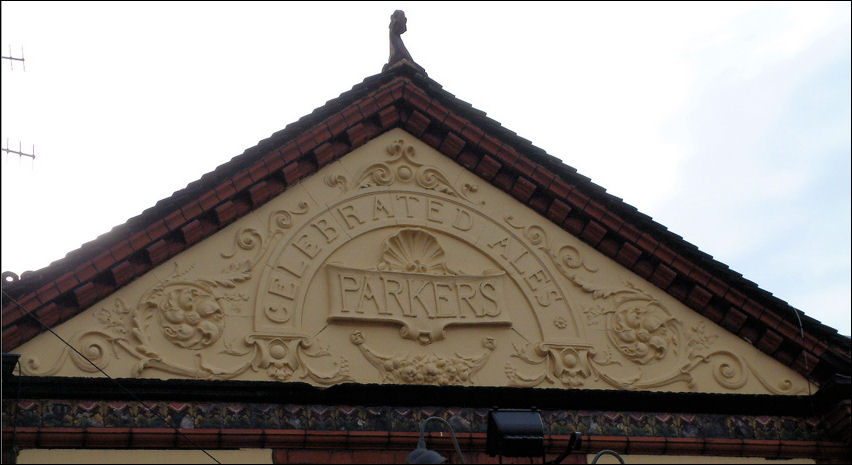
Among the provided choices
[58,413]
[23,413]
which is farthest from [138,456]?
[23,413]

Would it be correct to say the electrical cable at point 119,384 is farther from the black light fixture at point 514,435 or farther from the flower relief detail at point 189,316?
the black light fixture at point 514,435

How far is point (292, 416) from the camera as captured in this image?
1379 cm

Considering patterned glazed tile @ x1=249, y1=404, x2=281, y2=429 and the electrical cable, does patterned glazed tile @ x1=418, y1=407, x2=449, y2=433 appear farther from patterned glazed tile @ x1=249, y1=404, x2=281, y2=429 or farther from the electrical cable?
the electrical cable

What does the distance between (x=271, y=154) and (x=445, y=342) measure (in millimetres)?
3066

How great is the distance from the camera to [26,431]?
12930 mm

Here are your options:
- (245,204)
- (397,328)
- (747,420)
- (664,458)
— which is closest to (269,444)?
(397,328)

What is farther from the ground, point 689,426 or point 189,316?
point 189,316

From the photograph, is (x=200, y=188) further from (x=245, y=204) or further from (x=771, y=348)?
(x=771, y=348)

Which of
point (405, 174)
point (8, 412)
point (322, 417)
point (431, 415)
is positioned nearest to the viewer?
point (8, 412)

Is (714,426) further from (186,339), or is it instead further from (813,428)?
(186,339)

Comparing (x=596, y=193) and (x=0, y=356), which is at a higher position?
(x=596, y=193)

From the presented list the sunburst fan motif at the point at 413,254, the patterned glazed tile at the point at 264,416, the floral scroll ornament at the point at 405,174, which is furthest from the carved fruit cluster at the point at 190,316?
the floral scroll ornament at the point at 405,174

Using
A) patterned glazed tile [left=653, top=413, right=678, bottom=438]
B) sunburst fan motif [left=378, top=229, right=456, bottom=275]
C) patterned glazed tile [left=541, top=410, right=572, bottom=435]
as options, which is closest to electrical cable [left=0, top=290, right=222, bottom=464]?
sunburst fan motif [left=378, top=229, right=456, bottom=275]

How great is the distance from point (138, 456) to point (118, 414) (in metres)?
0.49
